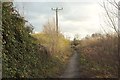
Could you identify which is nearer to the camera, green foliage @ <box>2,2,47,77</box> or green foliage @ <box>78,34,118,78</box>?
green foliage @ <box>2,2,47,77</box>

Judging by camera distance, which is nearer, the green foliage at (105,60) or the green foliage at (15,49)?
the green foliage at (15,49)

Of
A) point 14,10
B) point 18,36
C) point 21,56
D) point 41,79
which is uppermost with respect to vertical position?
point 14,10

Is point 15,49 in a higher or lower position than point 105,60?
higher

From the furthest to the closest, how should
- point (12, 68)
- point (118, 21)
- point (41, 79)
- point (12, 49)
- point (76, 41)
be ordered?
point (76, 41)
point (41, 79)
point (12, 49)
point (12, 68)
point (118, 21)

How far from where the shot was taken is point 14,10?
16.0 metres

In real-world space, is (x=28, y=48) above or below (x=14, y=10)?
below

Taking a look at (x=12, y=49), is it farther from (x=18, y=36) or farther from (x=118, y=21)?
(x=118, y=21)

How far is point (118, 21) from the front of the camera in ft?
35.0

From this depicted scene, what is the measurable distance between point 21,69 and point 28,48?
3267 millimetres

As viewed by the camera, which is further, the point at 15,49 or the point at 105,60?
the point at 105,60

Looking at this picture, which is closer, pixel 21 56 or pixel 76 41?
pixel 21 56

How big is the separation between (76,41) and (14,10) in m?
68.8

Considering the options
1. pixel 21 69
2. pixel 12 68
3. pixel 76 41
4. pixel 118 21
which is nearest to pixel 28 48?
pixel 21 69

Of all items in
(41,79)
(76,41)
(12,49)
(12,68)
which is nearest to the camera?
(12,68)
